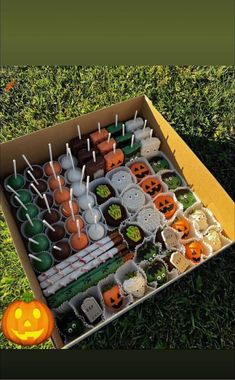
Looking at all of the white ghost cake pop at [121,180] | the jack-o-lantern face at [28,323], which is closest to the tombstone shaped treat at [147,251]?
the white ghost cake pop at [121,180]

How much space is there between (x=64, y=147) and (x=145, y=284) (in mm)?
1170

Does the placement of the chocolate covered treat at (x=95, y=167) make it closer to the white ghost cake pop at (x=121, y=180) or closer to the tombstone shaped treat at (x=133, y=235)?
the white ghost cake pop at (x=121, y=180)

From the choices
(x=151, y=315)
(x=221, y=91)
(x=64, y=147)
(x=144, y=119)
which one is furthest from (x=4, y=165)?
(x=221, y=91)

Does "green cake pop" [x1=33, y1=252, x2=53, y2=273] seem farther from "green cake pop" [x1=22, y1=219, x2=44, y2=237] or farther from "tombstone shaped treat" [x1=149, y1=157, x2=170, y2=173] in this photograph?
"tombstone shaped treat" [x1=149, y1=157, x2=170, y2=173]

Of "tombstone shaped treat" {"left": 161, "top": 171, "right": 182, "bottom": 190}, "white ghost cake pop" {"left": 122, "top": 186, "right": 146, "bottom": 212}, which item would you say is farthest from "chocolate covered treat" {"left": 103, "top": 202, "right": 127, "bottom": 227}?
"tombstone shaped treat" {"left": 161, "top": 171, "right": 182, "bottom": 190}

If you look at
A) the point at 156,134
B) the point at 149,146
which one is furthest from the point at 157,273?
the point at 156,134

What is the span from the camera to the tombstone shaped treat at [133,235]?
2832 mm

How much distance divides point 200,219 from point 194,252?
24cm

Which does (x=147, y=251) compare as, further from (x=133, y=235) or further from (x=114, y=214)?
(x=114, y=214)

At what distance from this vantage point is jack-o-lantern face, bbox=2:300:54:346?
2318 millimetres

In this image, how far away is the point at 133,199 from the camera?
3016 millimetres

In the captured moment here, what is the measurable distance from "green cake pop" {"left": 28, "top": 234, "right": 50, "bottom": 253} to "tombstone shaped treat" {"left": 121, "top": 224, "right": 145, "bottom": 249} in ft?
1.70

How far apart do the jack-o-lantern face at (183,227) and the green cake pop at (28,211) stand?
0.95 metres

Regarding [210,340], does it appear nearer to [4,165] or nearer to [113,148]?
[113,148]
